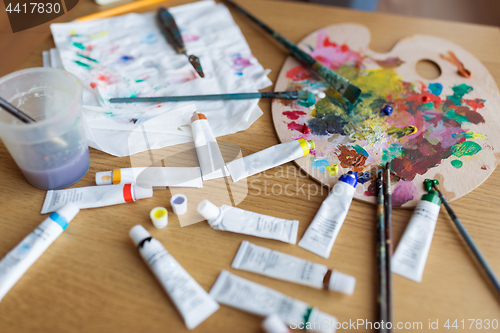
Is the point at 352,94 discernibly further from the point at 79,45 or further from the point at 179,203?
the point at 79,45

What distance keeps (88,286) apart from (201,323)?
173 mm

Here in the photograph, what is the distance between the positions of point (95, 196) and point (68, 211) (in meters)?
0.05

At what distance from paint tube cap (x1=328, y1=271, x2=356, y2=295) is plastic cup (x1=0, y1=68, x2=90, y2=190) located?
0.46 meters

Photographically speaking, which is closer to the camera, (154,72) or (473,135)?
(473,135)

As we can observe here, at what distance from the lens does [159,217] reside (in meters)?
0.54

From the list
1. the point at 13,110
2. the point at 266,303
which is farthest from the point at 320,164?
the point at 13,110

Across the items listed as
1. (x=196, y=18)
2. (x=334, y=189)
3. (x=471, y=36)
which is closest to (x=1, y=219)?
(x=334, y=189)

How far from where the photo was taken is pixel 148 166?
2.09 ft

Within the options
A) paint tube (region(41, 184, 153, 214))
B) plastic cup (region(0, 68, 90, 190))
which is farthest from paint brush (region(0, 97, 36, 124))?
paint tube (region(41, 184, 153, 214))

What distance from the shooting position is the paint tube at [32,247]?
0.48 meters

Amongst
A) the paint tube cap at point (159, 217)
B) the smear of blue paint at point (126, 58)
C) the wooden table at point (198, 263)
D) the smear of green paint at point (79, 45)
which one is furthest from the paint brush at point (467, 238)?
the smear of green paint at point (79, 45)

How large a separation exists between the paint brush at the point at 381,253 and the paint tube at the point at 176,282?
0.22 metres

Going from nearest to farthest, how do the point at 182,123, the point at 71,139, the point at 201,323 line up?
the point at 201,323, the point at 71,139, the point at 182,123

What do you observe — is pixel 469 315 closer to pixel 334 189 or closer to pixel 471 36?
pixel 334 189
